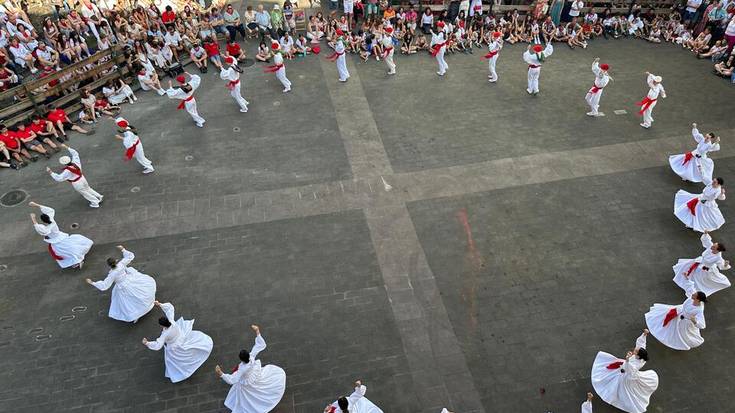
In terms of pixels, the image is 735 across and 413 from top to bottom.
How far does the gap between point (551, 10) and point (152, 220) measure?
19.4 meters

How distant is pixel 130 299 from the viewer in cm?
872

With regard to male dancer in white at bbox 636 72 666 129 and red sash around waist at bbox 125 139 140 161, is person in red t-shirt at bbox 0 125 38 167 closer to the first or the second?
red sash around waist at bbox 125 139 140 161

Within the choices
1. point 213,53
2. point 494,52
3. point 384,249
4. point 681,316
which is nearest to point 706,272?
point 681,316

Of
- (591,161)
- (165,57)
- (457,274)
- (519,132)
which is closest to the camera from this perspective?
(457,274)

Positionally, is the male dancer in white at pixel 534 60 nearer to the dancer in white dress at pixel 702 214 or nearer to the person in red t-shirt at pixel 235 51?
the dancer in white dress at pixel 702 214

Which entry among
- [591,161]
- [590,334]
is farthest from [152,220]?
[591,161]

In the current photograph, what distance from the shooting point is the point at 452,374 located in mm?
7988

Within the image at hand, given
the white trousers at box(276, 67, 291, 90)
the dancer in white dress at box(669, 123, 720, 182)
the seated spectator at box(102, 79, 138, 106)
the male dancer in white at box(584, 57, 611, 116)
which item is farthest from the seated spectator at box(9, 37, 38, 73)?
the dancer in white dress at box(669, 123, 720, 182)

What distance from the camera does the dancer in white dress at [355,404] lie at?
6.20 m

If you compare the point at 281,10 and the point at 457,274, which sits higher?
the point at 281,10

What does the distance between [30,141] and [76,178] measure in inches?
161

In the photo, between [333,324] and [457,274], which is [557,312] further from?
[333,324]

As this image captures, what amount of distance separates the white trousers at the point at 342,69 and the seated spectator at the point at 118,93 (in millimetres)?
7274

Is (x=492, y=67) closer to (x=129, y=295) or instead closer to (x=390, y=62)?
(x=390, y=62)
